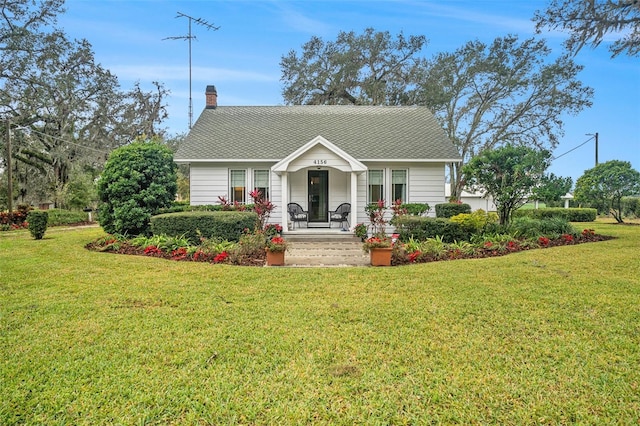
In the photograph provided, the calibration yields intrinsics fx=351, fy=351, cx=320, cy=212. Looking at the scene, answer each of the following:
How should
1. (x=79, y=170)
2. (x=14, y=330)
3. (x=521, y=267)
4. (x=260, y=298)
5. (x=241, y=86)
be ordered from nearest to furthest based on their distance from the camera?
(x=14, y=330)
(x=260, y=298)
(x=521, y=267)
(x=241, y=86)
(x=79, y=170)

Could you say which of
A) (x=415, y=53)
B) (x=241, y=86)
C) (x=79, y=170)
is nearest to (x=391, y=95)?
(x=415, y=53)

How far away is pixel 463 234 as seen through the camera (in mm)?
10469

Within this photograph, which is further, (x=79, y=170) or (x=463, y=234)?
(x=79, y=170)

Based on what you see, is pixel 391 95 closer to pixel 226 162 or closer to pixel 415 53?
pixel 415 53

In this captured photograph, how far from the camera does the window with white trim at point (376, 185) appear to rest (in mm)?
13883

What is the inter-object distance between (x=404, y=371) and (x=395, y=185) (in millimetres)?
11233

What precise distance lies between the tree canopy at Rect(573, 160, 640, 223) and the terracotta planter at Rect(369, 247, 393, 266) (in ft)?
53.1

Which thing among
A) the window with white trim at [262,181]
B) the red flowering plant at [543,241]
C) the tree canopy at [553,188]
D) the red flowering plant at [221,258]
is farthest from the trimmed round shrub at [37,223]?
the tree canopy at [553,188]

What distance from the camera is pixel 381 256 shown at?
7980 mm

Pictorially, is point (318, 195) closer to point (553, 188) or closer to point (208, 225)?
point (208, 225)

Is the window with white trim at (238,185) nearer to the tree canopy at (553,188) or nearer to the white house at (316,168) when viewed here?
the white house at (316,168)

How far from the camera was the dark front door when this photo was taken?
46.2ft

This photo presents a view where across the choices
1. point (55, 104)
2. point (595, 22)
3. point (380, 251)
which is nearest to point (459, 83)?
point (595, 22)

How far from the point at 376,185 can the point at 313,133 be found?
12.2 feet
